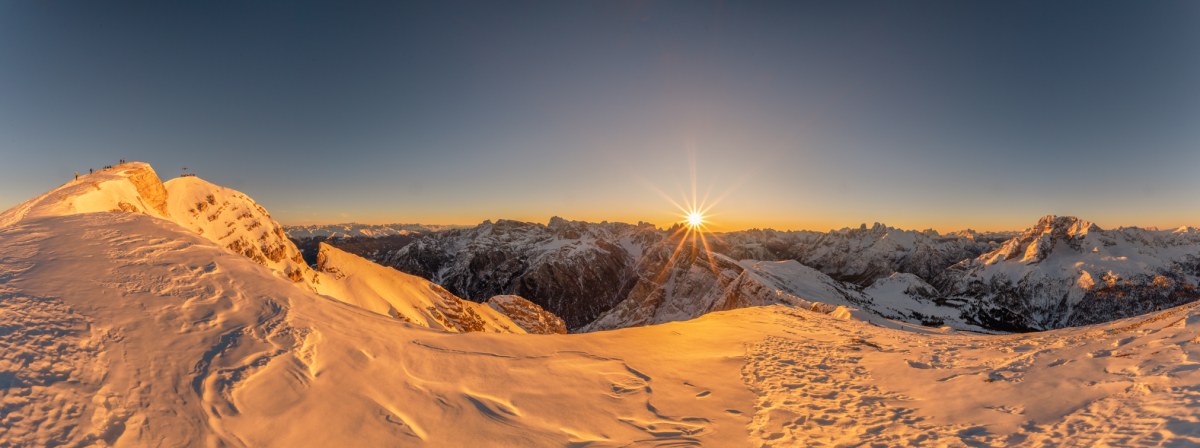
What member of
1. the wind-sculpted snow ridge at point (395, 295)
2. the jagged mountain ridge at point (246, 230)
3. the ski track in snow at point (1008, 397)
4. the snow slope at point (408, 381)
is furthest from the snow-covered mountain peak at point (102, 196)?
the ski track in snow at point (1008, 397)

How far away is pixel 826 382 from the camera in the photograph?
1448cm

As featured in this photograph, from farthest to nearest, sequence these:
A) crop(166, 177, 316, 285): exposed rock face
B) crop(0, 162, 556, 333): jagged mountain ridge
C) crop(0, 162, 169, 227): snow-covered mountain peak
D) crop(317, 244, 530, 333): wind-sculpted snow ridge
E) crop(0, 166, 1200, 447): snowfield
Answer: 1. crop(317, 244, 530, 333): wind-sculpted snow ridge
2. crop(166, 177, 316, 285): exposed rock face
3. crop(0, 162, 556, 333): jagged mountain ridge
4. crop(0, 162, 169, 227): snow-covered mountain peak
5. crop(0, 166, 1200, 447): snowfield

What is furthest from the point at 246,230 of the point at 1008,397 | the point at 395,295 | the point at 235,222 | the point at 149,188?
the point at 1008,397

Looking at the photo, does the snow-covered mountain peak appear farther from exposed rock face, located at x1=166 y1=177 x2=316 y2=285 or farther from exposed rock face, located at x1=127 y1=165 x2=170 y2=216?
exposed rock face, located at x1=166 y1=177 x2=316 y2=285

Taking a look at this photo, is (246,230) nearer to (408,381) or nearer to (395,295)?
(395,295)

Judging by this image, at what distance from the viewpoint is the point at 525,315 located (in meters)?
138

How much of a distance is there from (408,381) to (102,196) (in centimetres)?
3777

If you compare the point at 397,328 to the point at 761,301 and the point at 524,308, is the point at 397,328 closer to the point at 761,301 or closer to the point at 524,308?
the point at 524,308

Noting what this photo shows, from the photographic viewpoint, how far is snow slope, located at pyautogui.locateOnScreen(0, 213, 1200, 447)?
8.11 metres

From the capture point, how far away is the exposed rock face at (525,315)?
437 ft

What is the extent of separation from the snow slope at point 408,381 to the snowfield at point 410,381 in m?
0.05

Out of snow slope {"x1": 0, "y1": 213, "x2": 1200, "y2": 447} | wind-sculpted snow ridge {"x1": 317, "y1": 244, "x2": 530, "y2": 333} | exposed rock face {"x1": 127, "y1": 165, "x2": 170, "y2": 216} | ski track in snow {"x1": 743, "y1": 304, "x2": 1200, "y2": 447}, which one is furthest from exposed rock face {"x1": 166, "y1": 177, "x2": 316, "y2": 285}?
ski track in snow {"x1": 743, "y1": 304, "x2": 1200, "y2": 447}

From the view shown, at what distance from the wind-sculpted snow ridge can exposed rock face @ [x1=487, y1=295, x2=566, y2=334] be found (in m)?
17.0

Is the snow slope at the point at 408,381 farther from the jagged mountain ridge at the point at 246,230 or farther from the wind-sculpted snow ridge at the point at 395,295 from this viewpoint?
the wind-sculpted snow ridge at the point at 395,295
